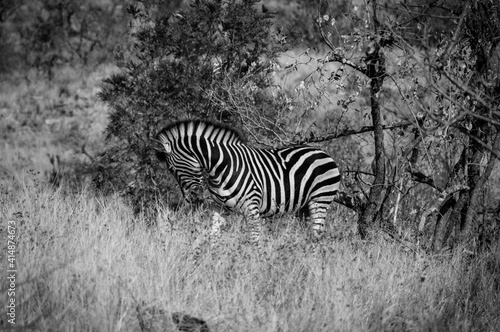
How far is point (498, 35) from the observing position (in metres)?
7.81

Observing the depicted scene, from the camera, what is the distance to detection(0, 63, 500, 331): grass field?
5324 mm

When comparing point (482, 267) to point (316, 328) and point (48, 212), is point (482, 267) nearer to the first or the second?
point (316, 328)

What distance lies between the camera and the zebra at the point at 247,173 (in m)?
8.14

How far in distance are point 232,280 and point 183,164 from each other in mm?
2259

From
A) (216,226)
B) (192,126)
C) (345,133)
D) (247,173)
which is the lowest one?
(216,226)

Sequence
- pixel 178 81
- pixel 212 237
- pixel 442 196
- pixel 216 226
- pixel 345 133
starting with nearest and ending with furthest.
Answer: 1. pixel 212 237
2. pixel 442 196
3. pixel 216 226
4. pixel 345 133
5. pixel 178 81

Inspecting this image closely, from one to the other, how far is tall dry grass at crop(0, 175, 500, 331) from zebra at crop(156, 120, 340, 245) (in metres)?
0.52

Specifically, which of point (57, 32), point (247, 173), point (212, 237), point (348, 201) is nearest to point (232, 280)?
point (212, 237)

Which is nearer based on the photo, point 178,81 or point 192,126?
point 192,126

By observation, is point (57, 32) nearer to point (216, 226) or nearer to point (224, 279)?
point (216, 226)

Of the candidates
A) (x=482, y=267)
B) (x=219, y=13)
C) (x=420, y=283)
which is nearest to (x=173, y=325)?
(x=420, y=283)

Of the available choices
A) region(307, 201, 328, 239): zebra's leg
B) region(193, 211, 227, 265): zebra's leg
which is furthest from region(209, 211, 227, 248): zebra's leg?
region(307, 201, 328, 239): zebra's leg

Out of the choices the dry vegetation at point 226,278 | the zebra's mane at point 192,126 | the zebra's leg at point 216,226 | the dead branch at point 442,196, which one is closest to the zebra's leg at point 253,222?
the dry vegetation at point 226,278

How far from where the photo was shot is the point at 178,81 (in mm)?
10375
